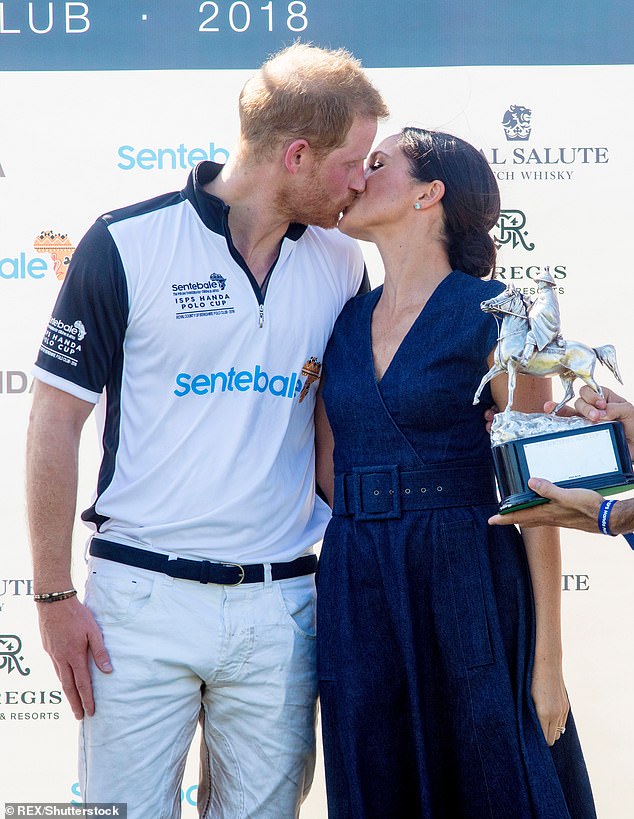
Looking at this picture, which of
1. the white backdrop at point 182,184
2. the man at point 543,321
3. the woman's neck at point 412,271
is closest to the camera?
the man at point 543,321

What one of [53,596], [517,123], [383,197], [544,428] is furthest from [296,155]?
[517,123]

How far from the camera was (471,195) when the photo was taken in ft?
7.63

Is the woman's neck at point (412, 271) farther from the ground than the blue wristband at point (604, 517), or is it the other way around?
the woman's neck at point (412, 271)

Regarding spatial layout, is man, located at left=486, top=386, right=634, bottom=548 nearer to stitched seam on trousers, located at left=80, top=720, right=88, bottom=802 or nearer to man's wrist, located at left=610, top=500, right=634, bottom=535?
man's wrist, located at left=610, top=500, right=634, bottom=535

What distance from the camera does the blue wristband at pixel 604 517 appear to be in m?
1.83

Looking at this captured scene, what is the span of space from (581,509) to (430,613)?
44 cm

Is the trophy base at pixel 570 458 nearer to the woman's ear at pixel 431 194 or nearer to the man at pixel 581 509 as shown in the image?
the man at pixel 581 509

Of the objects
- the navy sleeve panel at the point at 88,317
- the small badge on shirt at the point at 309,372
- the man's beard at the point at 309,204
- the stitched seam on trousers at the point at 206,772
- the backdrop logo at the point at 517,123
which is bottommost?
the stitched seam on trousers at the point at 206,772

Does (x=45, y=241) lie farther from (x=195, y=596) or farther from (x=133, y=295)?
(x=195, y=596)

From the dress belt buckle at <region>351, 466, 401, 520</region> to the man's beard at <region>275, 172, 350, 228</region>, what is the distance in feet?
2.14

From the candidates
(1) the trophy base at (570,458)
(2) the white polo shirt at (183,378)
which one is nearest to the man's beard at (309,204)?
(2) the white polo shirt at (183,378)

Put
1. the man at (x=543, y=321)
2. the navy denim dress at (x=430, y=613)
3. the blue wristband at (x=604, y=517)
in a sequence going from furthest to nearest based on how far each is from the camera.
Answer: the navy denim dress at (x=430, y=613), the man at (x=543, y=321), the blue wristband at (x=604, y=517)

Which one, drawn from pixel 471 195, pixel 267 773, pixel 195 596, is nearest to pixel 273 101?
pixel 471 195

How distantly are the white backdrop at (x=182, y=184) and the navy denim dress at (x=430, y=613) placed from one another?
1318 mm
